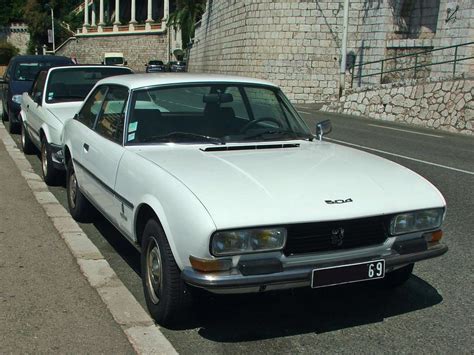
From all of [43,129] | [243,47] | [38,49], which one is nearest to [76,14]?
[38,49]

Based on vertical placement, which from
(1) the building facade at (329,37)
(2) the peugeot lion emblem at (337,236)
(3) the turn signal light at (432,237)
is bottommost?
(3) the turn signal light at (432,237)

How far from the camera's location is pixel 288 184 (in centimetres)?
327

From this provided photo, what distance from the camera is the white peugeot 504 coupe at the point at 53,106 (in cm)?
710

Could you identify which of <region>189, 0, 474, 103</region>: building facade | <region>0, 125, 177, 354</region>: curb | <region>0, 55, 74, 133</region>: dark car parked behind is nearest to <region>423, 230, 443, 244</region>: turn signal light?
<region>0, 125, 177, 354</region>: curb

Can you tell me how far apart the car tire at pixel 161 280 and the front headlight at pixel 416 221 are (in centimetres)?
131

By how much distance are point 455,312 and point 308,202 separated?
1.45 metres

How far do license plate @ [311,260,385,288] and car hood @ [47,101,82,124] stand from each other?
16.6ft

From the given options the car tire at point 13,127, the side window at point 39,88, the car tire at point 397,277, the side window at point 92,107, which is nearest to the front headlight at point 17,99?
the car tire at point 13,127

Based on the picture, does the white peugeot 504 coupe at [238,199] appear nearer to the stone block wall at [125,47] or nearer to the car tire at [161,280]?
the car tire at [161,280]

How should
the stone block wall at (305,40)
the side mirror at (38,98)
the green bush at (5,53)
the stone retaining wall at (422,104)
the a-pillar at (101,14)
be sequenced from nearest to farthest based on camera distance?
the side mirror at (38,98) < the stone retaining wall at (422,104) < the stone block wall at (305,40) < the green bush at (5,53) < the a-pillar at (101,14)

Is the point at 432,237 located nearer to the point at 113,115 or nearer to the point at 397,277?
the point at 397,277

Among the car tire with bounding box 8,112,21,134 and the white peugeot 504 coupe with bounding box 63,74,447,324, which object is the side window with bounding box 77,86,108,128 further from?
the car tire with bounding box 8,112,21,134

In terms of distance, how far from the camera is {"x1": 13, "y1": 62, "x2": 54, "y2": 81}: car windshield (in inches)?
503

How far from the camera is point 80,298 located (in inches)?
151
